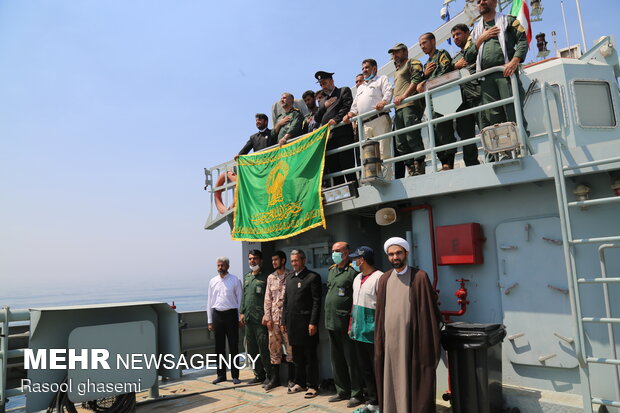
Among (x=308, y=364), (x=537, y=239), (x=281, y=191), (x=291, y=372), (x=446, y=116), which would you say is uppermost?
(x=446, y=116)

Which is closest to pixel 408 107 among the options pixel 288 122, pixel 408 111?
pixel 408 111

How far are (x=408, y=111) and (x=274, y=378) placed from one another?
4.41m

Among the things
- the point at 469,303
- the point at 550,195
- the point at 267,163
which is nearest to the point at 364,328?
the point at 469,303

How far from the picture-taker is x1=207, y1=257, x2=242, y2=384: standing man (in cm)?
763

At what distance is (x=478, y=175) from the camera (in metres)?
5.17

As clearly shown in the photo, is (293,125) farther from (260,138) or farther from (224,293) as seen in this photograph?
(224,293)

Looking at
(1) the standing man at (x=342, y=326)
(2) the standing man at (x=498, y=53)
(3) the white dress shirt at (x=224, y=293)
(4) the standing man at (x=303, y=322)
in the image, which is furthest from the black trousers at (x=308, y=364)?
(2) the standing man at (x=498, y=53)

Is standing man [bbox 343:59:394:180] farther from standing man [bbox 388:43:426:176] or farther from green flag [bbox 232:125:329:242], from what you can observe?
green flag [bbox 232:125:329:242]

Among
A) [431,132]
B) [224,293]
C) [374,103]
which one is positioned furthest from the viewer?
[224,293]

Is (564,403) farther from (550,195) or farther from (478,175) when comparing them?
(478,175)

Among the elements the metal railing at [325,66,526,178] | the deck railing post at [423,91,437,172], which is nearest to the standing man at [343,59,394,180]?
the metal railing at [325,66,526,178]

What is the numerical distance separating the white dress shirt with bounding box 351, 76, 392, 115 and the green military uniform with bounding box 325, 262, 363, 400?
2.50 m

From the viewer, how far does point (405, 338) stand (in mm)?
4605

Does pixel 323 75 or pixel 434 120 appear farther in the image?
pixel 323 75
